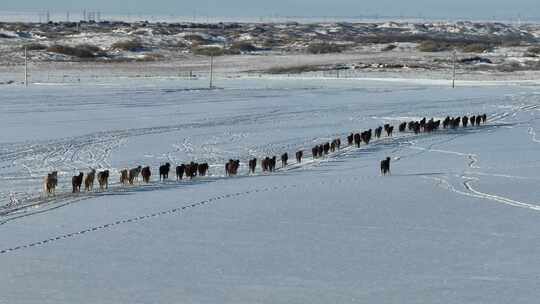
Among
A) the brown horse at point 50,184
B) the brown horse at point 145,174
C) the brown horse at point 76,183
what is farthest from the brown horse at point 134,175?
the brown horse at point 50,184

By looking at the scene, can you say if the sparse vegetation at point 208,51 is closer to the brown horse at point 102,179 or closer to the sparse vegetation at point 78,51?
the sparse vegetation at point 78,51

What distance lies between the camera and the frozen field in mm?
12273

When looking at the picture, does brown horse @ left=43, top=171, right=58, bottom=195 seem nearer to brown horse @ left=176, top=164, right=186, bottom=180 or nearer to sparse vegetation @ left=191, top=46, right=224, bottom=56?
brown horse @ left=176, top=164, right=186, bottom=180

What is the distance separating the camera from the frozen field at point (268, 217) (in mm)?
12273

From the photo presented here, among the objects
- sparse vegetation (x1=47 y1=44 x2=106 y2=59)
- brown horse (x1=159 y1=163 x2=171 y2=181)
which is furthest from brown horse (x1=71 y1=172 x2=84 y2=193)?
sparse vegetation (x1=47 y1=44 x2=106 y2=59)

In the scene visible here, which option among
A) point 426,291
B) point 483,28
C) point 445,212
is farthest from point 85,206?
point 483,28

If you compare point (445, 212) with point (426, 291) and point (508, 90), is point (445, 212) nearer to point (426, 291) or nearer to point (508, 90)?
point (426, 291)

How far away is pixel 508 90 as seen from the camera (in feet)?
186

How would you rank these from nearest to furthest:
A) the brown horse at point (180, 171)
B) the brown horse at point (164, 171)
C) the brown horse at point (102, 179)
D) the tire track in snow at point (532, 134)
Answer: the brown horse at point (102, 179)
the brown horse at point (164, 171)
the brown horse at point (180, 171)
the tire track in snow at point (532, 134)

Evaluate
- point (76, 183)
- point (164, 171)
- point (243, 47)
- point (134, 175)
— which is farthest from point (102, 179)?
point (243, 47)

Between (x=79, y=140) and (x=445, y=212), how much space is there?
1454 cm

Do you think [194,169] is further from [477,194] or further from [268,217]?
[268,217]

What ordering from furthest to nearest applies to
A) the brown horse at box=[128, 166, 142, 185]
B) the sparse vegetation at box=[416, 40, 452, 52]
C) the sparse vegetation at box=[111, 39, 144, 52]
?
1. the sparse vegetation at box=[416, 40, 452, 52]
2. the sparse vegetation at box=[111, 39, 144, 52]
3. the brown horse at box=[128, 166, 142, 185]

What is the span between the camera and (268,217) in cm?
1727
